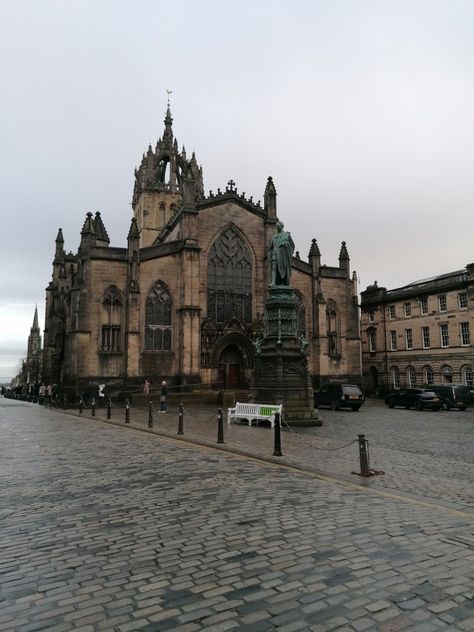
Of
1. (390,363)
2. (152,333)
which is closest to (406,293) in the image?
(390,363)

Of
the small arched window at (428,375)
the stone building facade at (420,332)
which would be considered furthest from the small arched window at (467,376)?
the small arched window at (428,375)

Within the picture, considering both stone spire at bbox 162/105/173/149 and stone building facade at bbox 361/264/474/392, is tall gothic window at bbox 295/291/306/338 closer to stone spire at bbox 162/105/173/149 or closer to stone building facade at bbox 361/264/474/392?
stone building facade at bbox 361/264/474/392

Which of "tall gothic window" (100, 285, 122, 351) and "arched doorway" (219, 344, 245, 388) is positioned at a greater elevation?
"tall gothic window" (100, 285, 122, 351)

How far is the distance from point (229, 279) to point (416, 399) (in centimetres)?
1606

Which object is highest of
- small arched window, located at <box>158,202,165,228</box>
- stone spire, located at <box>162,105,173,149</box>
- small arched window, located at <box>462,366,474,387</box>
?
stone spire, located at <box>162,105,173,149</box>

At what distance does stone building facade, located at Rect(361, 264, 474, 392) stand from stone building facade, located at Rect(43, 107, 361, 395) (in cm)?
852

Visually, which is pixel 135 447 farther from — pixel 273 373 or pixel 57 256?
pixel 57 256

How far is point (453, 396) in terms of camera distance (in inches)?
1226

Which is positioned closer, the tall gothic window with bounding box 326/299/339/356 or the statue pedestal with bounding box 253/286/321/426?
the statue pedestal with bounding box 253/286/321/426

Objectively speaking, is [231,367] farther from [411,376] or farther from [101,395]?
[411,376]

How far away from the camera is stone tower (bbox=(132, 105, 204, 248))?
58.0m

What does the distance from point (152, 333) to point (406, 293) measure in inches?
1045

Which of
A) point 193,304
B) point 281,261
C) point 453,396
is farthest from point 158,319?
point 453,396

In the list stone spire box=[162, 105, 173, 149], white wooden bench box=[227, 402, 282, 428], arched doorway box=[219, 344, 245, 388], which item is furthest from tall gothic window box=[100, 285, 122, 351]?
stone spire box=[162, 105, 173, 149]
